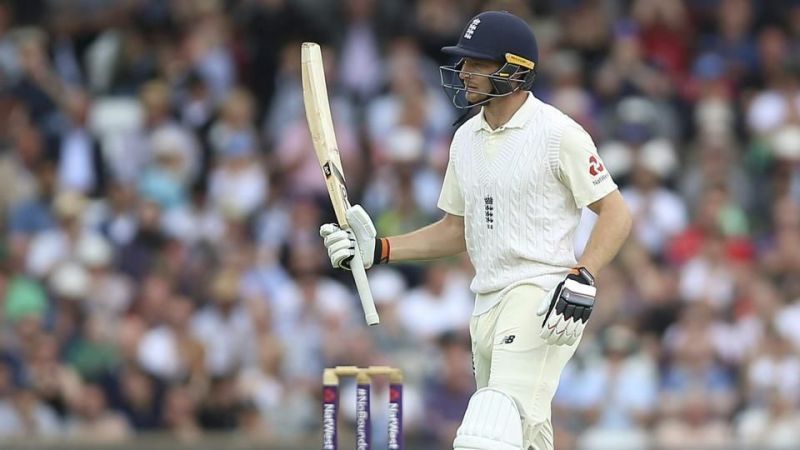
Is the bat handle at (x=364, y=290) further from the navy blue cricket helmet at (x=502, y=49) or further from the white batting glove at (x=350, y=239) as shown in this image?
the navy blue cricket helmet at (x=502, y=49)

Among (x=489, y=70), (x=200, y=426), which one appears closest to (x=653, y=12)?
(x=200, y=426)

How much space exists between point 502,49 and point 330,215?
5847 mm

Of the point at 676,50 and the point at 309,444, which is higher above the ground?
the point at 676,50

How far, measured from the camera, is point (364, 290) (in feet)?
21.8

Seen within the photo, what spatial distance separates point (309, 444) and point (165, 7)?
471 cm

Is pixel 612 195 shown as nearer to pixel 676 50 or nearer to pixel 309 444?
pixel 309 444

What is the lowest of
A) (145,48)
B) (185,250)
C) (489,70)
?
(185,250)

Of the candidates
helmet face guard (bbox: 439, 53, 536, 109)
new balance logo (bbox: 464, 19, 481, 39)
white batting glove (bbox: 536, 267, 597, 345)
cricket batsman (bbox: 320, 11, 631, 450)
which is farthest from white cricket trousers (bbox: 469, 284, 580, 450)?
new balance logo (bbox: 464, 19, 481, 39)

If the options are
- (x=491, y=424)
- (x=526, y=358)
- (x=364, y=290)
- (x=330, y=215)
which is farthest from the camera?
(x=330, y=215)

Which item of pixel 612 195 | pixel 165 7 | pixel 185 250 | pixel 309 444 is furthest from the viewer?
pixel 165 7

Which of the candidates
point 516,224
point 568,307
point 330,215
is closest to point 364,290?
point 516,224

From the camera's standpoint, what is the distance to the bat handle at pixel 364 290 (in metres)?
6.59

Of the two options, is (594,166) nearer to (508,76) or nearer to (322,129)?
(508,76)

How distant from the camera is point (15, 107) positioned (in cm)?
1322
